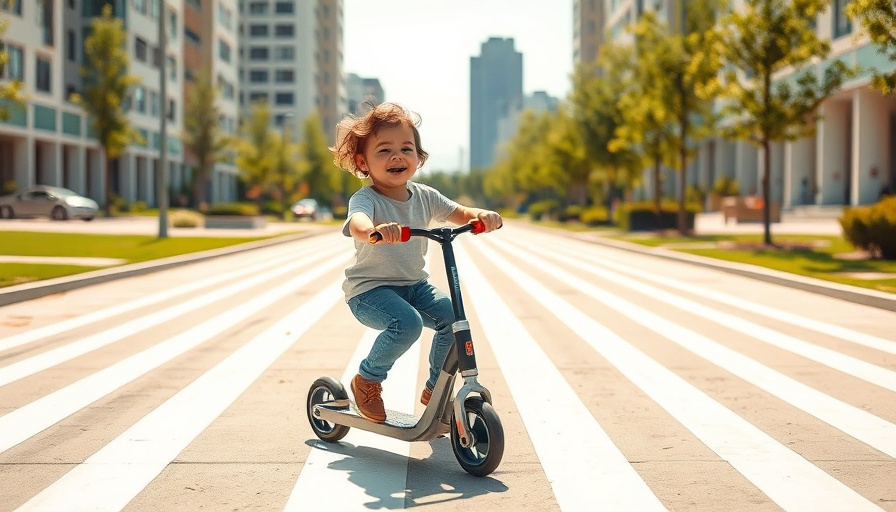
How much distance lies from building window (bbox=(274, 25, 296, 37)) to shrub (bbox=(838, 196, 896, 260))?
10867 cm

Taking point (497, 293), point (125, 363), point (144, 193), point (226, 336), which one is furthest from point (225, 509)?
point (144, 193)

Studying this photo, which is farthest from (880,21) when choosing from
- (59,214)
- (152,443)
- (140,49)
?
(140,49)

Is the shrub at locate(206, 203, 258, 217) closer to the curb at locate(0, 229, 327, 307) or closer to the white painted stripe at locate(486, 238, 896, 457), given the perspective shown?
the curb at locate(0, 229, 327, 307)

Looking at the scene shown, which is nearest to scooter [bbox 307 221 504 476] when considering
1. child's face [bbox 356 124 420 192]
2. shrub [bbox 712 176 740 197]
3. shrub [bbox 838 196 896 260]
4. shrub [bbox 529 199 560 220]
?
child's face [bbox 356 124 420 192]

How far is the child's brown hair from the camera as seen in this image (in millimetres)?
4766

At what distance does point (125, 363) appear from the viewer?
7734mm

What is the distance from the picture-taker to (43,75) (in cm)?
4834

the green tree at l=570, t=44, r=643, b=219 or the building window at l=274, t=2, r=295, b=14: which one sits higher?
the building window at l=274, t=2, r=295, b=14

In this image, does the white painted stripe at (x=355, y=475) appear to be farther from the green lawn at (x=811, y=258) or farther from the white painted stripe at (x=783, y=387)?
the green lawn at (x=811, y=258)

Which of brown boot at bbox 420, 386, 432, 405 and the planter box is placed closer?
brown boot at bbox 420, 386, 432, 405

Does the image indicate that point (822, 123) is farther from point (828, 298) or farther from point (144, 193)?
point (144, 193)

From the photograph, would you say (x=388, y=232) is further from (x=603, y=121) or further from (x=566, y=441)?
(x=603, y=121)

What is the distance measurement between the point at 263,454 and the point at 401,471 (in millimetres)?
766

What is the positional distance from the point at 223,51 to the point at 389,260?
8618cm
